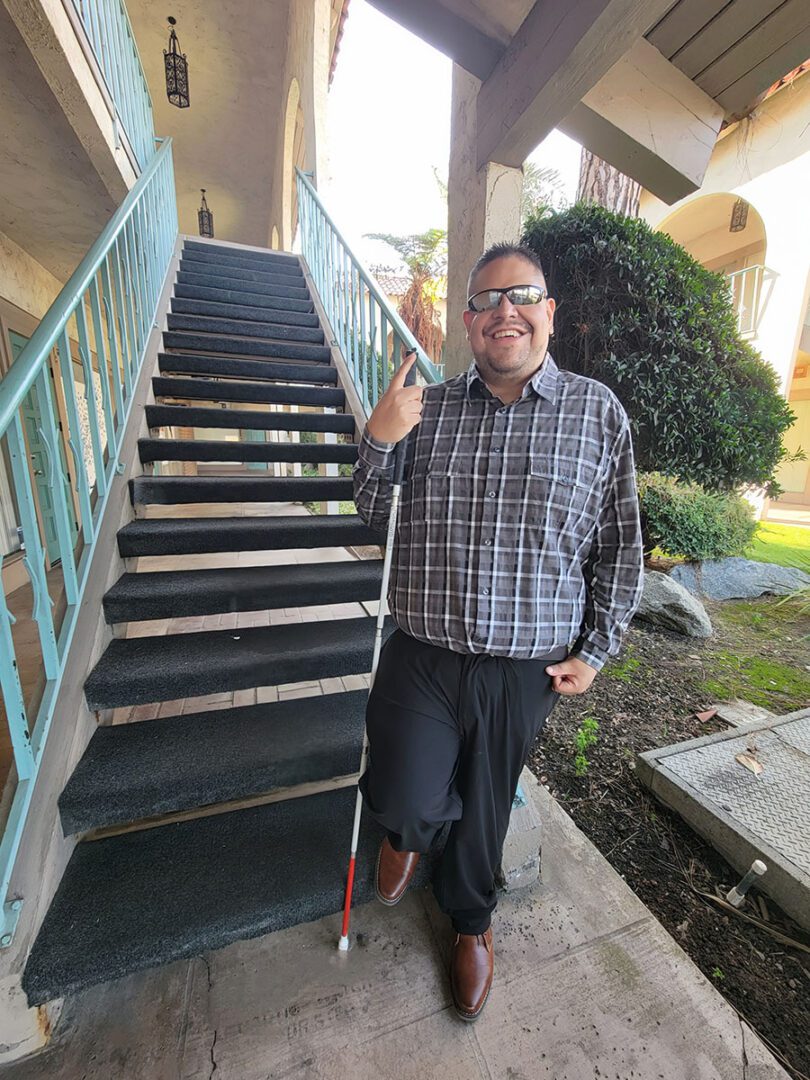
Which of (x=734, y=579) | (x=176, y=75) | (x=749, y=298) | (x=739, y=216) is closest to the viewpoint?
(x=734, y=579)

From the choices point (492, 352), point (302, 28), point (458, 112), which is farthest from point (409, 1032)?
point (302, 28)

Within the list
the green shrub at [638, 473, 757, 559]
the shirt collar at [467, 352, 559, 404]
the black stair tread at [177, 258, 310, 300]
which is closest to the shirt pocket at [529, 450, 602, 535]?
the shirt collar at [467, 352, 559, 404]

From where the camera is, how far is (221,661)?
72.9 inches

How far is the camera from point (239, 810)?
1.66 metres

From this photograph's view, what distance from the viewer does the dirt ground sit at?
1.34 metres

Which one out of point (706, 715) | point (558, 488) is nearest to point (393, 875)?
point (558, 488)

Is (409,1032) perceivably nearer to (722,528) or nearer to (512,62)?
(512,62)

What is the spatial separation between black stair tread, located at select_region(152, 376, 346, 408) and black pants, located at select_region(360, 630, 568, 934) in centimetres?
231

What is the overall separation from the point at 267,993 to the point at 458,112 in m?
3.29

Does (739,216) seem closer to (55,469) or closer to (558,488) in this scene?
(558,488)

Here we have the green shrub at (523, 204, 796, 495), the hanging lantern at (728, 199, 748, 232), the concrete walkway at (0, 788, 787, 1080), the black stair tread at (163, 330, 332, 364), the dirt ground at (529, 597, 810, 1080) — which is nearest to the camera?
the concrete walkway at (0, 788, 787, 1080)

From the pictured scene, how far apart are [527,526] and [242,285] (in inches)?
168

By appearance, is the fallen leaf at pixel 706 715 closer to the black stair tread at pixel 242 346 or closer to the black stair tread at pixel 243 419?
the black stair tread at pixel 243 419

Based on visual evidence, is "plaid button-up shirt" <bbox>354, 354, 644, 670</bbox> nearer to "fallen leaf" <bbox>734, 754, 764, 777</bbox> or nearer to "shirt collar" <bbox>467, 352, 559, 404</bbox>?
"shirt collar" <bbox>467, 352, 559, 404</bbox>
